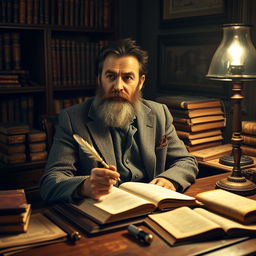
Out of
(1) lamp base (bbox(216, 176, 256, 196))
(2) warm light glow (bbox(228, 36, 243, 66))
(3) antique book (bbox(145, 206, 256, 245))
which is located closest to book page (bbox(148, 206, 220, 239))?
(3) antique book (bbox(145, 206, 256, 245))

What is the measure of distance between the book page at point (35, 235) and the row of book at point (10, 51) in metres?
1.94

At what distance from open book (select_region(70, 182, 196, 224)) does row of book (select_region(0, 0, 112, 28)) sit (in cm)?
193

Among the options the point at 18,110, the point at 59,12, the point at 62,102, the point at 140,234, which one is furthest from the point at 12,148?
the point at 140,234

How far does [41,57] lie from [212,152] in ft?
4.98

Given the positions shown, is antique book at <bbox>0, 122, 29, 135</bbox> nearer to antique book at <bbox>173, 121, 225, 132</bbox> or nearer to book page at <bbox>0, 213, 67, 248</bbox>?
antique book at <bbox>173, 121, 225, 132</bbox>

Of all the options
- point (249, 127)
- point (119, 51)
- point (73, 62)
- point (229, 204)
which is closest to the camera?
point (229, 204)

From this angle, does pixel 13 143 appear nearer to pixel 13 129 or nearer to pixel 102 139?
pixel 13 129

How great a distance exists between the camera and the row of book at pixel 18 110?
3.25 metres

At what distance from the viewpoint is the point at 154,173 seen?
2.19m

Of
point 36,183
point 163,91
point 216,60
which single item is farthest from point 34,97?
point 216,60

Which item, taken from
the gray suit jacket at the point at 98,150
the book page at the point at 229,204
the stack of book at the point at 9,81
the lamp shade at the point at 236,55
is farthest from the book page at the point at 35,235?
the stack of book at the point at 9,81

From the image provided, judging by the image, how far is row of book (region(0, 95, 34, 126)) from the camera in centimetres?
325

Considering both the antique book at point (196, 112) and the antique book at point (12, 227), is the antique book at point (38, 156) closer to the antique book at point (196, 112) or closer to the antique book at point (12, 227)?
the antique book at point (196, 112)

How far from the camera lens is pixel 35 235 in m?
1.36
